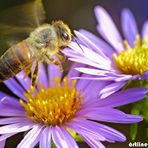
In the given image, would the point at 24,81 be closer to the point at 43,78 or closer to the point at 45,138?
the point at 43,78

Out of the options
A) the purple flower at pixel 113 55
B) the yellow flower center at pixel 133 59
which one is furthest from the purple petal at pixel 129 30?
the yellow flower center at pixel 133 59

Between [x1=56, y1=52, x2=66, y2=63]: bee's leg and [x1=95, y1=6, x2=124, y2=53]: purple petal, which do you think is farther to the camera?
[x1=95, y1=6, x2=124, y2=53]: purple petal

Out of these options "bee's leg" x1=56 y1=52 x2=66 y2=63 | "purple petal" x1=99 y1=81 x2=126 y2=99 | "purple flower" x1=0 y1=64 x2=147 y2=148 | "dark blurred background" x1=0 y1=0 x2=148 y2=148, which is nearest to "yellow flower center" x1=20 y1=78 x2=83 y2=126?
"purple flower" x1=0 y1=64 x2=147 y2=148

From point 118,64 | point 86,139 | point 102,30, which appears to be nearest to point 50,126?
point 86,139

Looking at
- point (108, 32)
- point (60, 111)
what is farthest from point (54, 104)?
point (108, 32)

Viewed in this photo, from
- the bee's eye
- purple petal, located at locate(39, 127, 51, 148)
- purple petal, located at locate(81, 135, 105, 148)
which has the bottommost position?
purple petal, located at locate(81, 135, 105, 148)

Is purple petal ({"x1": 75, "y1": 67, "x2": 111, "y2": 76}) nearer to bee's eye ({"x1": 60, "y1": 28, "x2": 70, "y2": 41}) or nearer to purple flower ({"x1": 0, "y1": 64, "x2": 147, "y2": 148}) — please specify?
purple flower ({"x1": 0, "y1": 64, "x2": 147, "y2": 148})

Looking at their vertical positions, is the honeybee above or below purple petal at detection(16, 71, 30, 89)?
above
